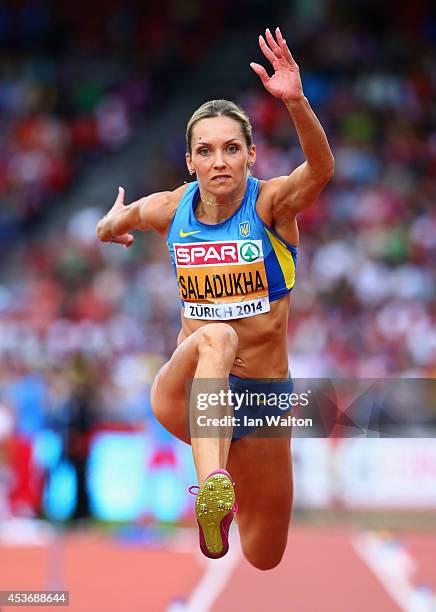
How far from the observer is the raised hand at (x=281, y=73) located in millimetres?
4293

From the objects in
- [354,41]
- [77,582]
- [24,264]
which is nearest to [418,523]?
[77,582]

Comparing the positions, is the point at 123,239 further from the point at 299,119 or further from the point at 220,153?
the point at 299,119

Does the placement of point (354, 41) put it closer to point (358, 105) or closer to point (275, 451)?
point (358, 105)

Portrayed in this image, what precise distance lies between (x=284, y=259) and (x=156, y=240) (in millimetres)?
9001

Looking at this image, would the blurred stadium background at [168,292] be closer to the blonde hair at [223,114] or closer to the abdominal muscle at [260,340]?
the abdominal muscle at [260,340]

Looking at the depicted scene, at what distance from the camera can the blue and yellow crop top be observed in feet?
15.2

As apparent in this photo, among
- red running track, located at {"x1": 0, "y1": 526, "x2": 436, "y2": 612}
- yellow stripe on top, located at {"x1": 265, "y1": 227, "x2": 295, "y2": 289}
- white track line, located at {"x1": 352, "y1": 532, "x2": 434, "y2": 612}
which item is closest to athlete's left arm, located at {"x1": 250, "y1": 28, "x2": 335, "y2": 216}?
yellow stripe on top, located at {"x1": 265, "y1": 227, "x2": 295, "y2": 289}

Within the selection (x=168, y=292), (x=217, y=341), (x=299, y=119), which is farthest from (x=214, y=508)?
(x=168, y=292)

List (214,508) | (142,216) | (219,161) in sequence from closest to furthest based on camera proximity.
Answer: (214,508)
(219,161)
(142,216)

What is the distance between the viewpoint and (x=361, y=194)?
13.6 m

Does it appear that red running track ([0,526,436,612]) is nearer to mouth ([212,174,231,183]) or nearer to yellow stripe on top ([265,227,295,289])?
yellow stripe on top ([265,227,295,289])

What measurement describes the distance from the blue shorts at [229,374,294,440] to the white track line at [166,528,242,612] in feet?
5.77

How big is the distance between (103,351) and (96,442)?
175cm

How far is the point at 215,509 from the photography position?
A: 401cm
